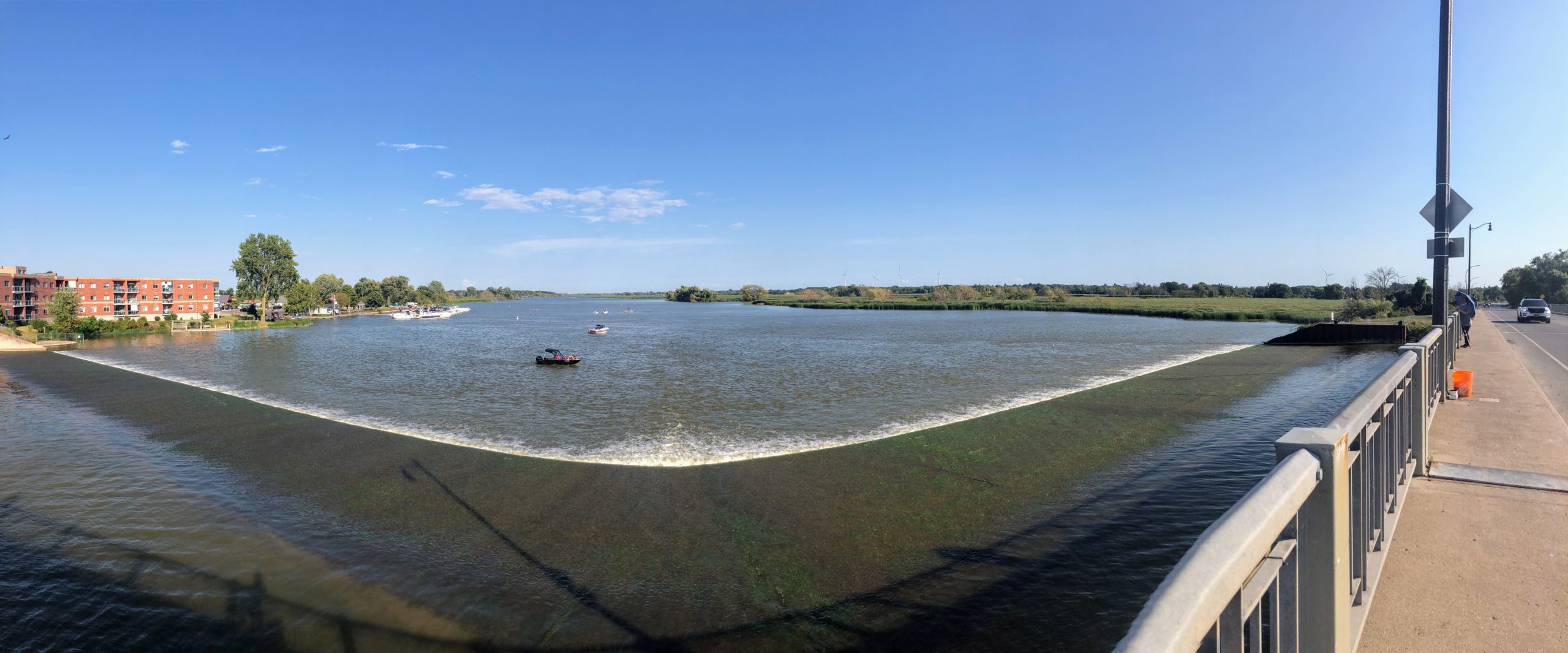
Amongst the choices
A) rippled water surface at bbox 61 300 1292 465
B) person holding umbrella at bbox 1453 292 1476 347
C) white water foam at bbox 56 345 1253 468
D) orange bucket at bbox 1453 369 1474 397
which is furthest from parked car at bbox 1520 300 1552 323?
orange bucket at bbox 1453 369 1474 397

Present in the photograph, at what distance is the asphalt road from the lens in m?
11.9

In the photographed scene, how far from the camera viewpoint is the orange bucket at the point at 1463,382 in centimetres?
1032

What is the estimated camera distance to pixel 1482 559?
4.46m

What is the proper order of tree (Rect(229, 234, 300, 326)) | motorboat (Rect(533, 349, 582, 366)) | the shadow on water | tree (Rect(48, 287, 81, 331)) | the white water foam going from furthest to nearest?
tree (Rect(229, 234, 300, 326))
tree (Rect(48, 287, 81, 331))
motorboat (Rect(533, 349, 582, 366))
the white water foam
the shadow on water

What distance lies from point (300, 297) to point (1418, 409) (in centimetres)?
13719

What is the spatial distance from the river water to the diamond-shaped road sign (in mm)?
5378

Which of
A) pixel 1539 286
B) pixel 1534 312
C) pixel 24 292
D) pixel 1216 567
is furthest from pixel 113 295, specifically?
pixel 1539 286

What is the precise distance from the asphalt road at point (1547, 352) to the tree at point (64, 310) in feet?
345

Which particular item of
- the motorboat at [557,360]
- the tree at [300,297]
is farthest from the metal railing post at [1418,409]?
the tree at [300,297]

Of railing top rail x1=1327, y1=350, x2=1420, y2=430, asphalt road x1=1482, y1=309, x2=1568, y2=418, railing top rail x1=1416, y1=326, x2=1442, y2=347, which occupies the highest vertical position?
railing top rail x1=1416, y1=326, x2=1442, y2=347

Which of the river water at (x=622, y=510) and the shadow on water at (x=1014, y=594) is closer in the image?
the shadow on water at (x=1014, y=594)

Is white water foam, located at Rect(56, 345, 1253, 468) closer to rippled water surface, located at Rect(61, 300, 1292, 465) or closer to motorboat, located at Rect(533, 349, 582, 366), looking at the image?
rippled water surface, located at Rect(61, 300, 1292, 465)

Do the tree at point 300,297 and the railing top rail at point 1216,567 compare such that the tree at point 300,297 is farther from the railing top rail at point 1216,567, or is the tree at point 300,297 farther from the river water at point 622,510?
Answer: the railing top rail at point 1216,567

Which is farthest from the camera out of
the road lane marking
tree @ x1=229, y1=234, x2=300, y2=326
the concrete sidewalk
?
tree @ x1=229, y1=234, x2=300, y2=326
